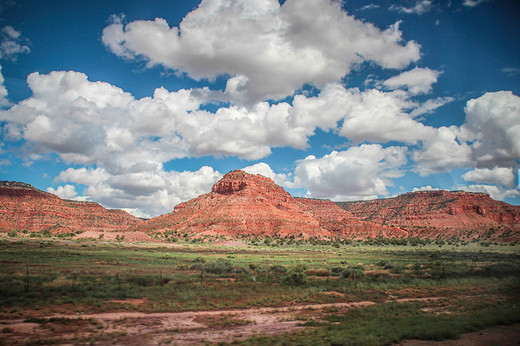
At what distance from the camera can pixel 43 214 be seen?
14250 cm

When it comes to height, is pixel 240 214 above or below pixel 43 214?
below

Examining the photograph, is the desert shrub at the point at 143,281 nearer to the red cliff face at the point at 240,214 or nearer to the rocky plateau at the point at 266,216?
the rocky plateau at the point at 266,216

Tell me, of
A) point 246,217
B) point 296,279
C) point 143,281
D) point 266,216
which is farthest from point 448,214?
point 143,281

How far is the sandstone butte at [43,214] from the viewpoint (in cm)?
13262

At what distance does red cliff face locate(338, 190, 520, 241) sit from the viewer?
445 feet

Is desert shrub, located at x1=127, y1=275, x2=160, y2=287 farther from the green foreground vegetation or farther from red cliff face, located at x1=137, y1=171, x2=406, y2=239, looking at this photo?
red cliff face, located at x1=137, y1=171, x2=406, y2=239

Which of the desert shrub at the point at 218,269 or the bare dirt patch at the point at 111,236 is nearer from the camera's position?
the desert shrub at the point at 218,269

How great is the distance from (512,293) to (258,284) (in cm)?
1766

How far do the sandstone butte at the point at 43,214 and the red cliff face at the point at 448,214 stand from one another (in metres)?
138

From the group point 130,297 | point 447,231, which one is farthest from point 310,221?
point 130,297

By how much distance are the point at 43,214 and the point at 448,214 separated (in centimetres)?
18981

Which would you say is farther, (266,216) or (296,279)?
(266,216)

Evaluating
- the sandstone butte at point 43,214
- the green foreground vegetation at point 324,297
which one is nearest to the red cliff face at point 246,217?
the sandstone butte at point 43,214

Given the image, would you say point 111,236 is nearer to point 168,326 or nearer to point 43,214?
point 43,214
